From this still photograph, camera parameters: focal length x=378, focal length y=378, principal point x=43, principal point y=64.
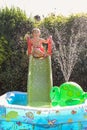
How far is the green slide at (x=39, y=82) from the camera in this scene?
5.80 m

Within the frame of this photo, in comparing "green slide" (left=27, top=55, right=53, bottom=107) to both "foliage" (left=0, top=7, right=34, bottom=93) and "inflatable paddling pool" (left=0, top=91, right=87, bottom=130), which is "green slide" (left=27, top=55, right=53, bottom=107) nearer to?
"inflatable paddling pool" (left=0, top=91, right=87, bottom=130)

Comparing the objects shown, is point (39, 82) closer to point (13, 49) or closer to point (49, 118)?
point (49, 118)

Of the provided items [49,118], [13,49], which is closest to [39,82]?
[49,118]

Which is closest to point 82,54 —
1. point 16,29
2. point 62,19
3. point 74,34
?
point 74,34

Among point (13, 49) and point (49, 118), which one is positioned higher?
point (13, 49)

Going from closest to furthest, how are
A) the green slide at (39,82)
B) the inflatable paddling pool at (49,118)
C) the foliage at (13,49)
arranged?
the inflatable paddling pool at (49,118), the green slide at (39,82), the foliage at (13,49)

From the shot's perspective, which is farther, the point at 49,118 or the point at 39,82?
the point at 39,82

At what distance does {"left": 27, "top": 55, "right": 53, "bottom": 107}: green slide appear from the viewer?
19.0ft

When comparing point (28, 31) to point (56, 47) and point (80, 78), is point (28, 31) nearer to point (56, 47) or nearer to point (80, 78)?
point (56, 47)

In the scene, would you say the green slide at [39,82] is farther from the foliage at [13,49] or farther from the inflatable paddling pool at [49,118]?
the foliage at [13,49]

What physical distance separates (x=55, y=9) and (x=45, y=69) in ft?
15.9

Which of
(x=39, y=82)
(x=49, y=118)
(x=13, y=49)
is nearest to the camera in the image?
(x=49, y=118)

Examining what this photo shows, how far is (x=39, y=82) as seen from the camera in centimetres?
586

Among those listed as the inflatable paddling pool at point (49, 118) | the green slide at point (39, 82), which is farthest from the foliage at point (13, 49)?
the inflatable paddling pool at point (49, 118)
